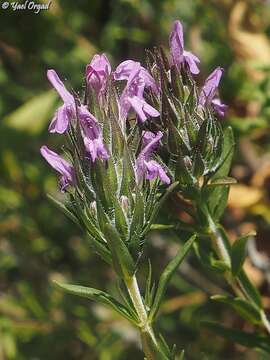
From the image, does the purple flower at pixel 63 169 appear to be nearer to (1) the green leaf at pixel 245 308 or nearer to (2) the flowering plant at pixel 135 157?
(2) the flowering plant at pixel 135 157

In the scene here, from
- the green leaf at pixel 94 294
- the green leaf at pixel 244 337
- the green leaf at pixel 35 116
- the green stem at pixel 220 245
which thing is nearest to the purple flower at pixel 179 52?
the green stem at pixel 220 245

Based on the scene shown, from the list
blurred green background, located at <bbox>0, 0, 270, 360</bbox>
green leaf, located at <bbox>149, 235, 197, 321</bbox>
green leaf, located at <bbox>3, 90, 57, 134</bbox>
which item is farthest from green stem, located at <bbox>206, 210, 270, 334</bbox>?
green leaf, located at <bbox>3, 90, 57, 134</bbox>

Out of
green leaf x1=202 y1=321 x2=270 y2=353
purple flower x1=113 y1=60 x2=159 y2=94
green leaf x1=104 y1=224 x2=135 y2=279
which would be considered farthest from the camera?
green leaf x1=202 y1=321 x2=270 y2=353

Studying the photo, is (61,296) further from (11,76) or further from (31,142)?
(11,76)

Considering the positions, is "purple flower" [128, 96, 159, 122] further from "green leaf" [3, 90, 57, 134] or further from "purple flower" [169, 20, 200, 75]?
"green leaf" [3, 90, 57, 134]

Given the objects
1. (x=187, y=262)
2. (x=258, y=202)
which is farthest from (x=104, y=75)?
(x=187, y=262)

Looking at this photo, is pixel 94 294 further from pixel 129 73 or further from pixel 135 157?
pixel 129 73
